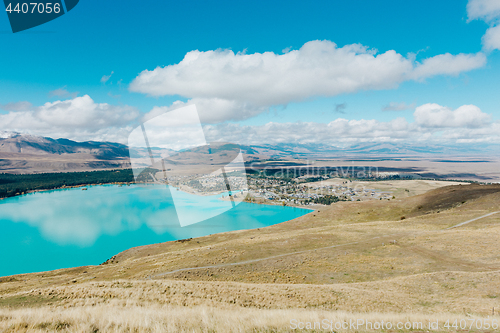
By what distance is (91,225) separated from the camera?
3123 inches

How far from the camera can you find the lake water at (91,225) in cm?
5462

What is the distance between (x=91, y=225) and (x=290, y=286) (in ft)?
281

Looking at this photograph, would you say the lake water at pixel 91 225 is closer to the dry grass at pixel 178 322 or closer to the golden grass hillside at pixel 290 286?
the golden grass hillside at pixel 290 286

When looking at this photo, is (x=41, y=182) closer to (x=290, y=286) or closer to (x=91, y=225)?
(x=91, y=225)

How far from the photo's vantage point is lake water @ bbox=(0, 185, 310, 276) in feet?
179

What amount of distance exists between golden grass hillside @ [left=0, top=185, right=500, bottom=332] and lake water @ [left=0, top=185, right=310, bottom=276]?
15062 mm

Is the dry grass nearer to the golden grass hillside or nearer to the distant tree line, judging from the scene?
the golden grass hillside


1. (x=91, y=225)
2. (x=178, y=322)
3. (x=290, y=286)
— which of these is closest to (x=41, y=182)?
(x=91, y=225)

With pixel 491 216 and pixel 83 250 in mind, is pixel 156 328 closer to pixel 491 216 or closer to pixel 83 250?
pixel 491 216

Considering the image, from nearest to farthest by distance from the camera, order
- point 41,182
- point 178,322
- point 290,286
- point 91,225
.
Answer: point 178,322 < point 290,286 < point 91,225 < point 41,182

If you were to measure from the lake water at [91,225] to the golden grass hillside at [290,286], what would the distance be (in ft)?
49.4

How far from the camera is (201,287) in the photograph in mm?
15398

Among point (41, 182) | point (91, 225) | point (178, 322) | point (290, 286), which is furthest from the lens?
point (41, 182)

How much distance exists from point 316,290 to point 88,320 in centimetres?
1221
